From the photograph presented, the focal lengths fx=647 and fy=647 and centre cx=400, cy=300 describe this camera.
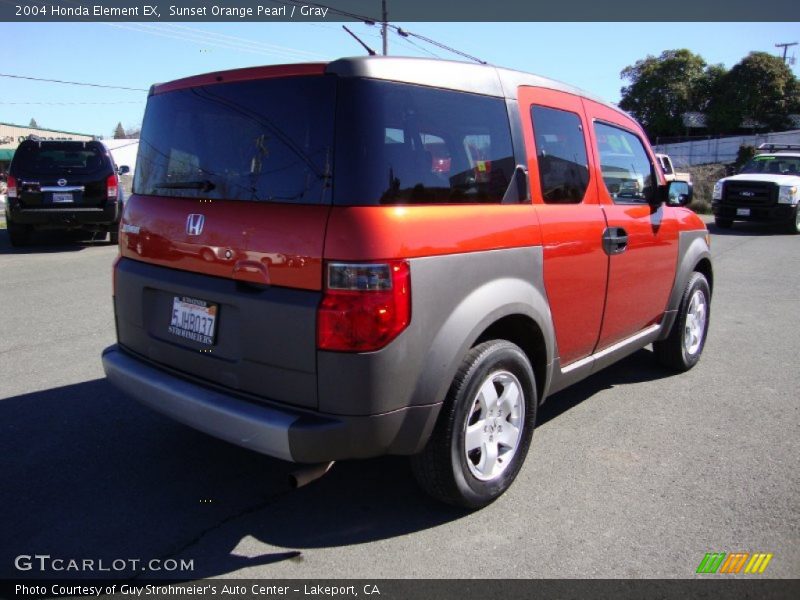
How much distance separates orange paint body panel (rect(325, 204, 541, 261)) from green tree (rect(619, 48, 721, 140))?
175ft

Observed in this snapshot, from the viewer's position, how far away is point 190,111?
318cm

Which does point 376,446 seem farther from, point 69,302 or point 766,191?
point 766,191

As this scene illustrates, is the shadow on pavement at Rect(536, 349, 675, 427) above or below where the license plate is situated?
below

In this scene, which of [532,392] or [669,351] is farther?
[669,351]

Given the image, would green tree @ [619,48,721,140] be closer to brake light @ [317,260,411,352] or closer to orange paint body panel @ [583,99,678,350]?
orange paint body panel @ [583,99,678,350]

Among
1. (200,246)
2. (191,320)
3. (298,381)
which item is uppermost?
(200,246)

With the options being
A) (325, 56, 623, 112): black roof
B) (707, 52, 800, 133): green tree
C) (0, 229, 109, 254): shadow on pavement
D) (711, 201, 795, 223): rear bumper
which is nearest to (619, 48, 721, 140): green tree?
(707, 52, 800, 133): green tree

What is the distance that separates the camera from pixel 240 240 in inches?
110

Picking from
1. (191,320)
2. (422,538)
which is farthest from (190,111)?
(422,538)

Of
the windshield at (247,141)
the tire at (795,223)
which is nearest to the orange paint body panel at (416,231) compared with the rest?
the windshield at (247,141)

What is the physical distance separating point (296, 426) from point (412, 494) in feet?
3.35

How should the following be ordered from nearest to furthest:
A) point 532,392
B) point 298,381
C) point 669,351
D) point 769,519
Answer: point 298,381 < point 769,519 < point 532,392 < point 669,351

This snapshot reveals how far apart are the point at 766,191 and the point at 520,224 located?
15.4m

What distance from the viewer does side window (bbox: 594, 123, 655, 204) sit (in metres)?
4.15
